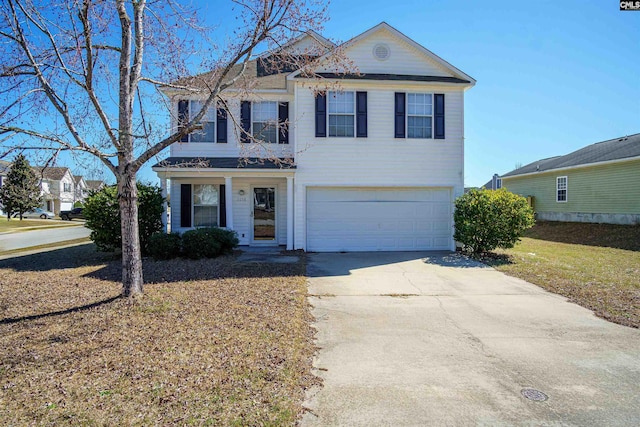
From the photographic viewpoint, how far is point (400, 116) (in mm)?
12203

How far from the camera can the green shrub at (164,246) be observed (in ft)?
34.4

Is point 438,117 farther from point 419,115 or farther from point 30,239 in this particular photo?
point 30,239

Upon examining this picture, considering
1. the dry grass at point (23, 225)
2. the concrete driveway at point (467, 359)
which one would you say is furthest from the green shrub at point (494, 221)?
the dry grass at point (23, 225)

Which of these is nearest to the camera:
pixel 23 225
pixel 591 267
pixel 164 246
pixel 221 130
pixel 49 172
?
pixel 49 172

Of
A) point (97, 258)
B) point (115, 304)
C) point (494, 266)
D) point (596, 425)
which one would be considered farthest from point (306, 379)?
point (97, 258)

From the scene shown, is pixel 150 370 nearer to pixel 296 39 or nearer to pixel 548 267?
pixel 296 39

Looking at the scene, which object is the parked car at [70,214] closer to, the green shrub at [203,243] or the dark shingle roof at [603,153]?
the green shrub at [203,243]

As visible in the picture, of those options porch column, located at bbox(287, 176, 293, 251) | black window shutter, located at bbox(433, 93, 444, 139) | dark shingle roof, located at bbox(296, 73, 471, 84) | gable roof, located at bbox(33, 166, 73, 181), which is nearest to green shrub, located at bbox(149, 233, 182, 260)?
porch column, located at bbox(287, 176, 293, 251)

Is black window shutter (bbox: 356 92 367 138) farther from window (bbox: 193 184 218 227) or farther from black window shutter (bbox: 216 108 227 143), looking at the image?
window (bbox: 193 184 218 227)

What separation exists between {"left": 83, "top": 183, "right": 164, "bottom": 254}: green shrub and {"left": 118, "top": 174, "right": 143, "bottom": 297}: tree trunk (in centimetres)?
516

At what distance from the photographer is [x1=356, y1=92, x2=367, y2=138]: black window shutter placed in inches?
476

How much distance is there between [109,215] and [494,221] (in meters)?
11.4

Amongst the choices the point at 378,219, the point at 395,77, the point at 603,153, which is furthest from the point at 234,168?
the point at 603,153

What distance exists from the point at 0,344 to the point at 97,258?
730 centimetres
